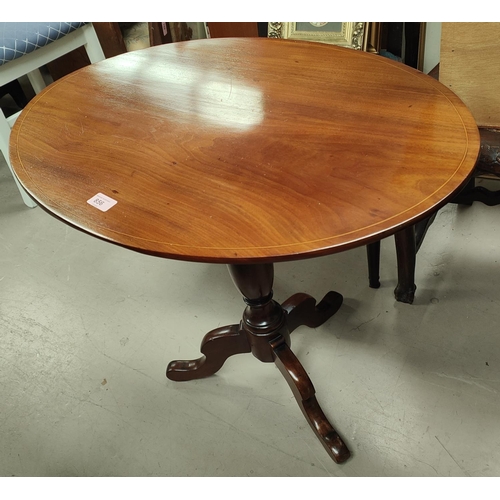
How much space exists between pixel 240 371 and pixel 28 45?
54.5 inches

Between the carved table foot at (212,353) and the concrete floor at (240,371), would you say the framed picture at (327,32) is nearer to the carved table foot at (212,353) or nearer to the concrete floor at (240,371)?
the concrete floor at (240,371)

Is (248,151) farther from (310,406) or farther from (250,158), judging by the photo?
(310,406)

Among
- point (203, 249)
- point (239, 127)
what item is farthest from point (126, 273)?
point (203, 249)

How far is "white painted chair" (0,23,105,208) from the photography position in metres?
1.85

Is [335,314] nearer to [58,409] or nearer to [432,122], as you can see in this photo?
[432,122]

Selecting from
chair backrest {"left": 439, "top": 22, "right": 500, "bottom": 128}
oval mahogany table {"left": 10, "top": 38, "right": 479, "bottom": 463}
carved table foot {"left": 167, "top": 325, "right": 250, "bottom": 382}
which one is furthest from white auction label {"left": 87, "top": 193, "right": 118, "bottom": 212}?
chair backrest {"left": 439, "top": 22, "right": 500, "bottom": 128}

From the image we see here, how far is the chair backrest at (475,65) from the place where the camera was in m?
1.34

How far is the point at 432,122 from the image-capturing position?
3.37 feet

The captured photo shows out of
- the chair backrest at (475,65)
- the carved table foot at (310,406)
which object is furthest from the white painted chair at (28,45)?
the chair backrest at (475,65)

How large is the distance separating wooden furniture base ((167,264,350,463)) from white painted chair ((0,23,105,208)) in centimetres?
106

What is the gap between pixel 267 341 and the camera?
1317 mm

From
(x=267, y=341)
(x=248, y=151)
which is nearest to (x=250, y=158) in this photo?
(x=248, y=151)

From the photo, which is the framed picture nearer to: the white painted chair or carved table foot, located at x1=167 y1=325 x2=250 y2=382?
the white painted chair

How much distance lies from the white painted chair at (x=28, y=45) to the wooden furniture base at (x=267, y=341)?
1056 mm
